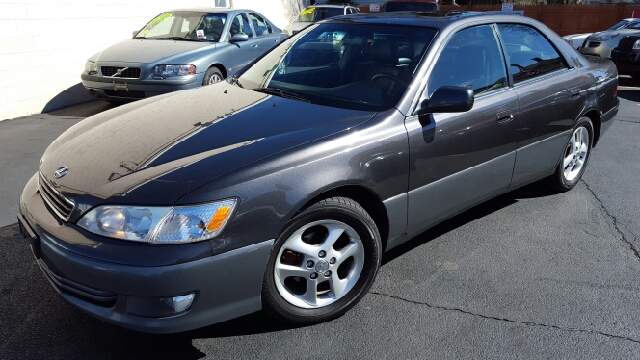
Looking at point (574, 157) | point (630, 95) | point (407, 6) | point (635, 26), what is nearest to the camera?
point (574, 157)

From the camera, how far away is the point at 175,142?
284cm

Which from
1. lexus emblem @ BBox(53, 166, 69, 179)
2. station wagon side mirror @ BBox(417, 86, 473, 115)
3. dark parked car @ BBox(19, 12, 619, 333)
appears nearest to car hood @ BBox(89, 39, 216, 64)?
dark parked car @ BBox(19, 12, 619, 333)

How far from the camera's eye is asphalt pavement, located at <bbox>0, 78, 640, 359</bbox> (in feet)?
8.91

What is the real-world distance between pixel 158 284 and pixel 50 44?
25.4 ft

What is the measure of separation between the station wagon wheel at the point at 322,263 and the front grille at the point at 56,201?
3.25 feet

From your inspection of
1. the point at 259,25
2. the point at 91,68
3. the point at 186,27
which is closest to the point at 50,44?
the point at 91,68

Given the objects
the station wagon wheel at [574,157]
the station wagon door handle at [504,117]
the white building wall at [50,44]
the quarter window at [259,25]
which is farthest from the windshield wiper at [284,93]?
the quarter window at [259,25]

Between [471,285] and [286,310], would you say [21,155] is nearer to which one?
[286,310]

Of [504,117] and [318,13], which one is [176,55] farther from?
[318,13]

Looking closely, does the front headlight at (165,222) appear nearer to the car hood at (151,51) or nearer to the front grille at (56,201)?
the front grille at (56,201)

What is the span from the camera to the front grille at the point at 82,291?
2387mm

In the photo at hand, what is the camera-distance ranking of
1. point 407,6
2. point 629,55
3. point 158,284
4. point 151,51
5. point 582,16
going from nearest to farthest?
point 158,284 < point 151,51 < point 629,55 < point 407,6 < point 582,16

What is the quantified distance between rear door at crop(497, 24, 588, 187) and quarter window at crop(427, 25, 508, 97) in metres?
0.16

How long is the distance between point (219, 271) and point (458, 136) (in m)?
1.78
